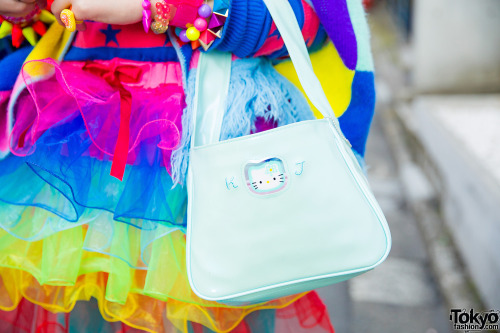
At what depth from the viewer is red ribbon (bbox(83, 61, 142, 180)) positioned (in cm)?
90

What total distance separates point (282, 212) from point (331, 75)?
1.25 feet

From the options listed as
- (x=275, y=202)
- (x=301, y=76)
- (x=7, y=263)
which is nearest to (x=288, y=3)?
(x=301, y=76)

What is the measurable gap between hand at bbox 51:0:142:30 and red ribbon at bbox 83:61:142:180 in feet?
0.36

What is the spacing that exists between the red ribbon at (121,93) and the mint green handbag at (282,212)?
0.42ft

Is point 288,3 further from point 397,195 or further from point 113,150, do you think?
point 397,195

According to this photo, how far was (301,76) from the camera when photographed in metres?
0.90

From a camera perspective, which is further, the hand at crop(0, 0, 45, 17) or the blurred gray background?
the blurred gray background

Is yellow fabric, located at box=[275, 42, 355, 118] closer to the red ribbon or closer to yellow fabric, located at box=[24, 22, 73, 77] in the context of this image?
the red ribbon

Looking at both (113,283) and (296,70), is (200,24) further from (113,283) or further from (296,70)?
(113,283)

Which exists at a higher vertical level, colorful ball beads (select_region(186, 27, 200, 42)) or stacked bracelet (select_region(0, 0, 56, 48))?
stacked bracelet (select_region(0, 0, 56, 48))

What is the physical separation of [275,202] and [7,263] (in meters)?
0.55

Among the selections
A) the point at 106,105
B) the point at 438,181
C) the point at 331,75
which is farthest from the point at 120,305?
the point at 438,181

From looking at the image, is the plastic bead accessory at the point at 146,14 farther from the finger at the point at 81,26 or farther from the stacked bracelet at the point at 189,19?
the finger at the point at 81,26

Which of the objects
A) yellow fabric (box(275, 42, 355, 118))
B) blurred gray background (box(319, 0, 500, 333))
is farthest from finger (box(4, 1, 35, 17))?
blurred gray background (box(319, 0, 500, 333))
